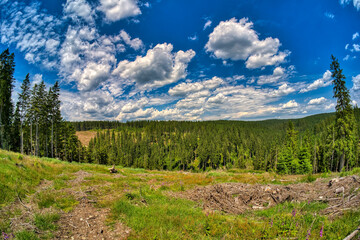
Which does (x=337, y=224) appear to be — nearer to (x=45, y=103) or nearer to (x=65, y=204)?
(x=65, y=204)

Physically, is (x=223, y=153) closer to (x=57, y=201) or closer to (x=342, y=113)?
(x=342, y=113)

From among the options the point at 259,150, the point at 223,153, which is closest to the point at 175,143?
the point at 223,153

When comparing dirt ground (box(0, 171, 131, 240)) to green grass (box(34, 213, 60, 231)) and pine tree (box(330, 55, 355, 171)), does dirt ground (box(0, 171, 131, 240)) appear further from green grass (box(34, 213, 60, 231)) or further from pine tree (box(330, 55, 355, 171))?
pine tree (box(330, 55, 355, 171))

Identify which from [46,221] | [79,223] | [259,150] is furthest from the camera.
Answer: [259,150]

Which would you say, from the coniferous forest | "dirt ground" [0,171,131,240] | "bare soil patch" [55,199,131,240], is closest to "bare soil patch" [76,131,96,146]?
the coniferous forest

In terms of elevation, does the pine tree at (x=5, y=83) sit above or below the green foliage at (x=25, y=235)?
above

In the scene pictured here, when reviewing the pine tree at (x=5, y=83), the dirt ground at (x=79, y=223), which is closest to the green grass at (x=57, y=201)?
the dirt ground at (x=79, y=223)

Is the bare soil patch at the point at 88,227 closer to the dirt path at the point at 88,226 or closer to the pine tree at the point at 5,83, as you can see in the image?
the dirt path at the point at 88,226

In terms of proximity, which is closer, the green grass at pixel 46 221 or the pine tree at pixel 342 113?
the green grass at pixel 46 221

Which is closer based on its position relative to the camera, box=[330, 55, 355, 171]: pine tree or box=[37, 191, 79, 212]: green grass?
box=[37, 191, 79, 212]: green grass

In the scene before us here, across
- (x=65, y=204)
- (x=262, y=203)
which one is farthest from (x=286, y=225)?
(x=65, y=204)

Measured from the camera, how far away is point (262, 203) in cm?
841

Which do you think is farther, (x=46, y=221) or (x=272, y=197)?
(x=272, y=197)

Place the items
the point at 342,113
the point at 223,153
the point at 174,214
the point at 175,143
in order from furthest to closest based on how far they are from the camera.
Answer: the point at 175,143
the point at 223,153
the point at 342,113
the point at 174,214
